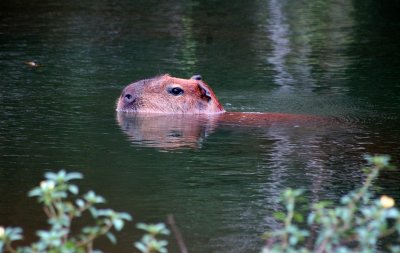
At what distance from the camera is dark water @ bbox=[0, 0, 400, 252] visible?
732cm

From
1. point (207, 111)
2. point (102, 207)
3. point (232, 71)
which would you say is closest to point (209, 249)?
point (102, 207)

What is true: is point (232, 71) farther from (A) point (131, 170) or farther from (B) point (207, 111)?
(A) point (131, 170)

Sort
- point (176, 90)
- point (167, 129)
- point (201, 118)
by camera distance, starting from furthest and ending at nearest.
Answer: point (176, 90), point (201, 118), point (167, 129)

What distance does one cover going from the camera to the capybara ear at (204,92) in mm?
10789

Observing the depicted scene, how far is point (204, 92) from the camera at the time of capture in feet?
35.7

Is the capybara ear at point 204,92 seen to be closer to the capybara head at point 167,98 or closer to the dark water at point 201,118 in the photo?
the capybara head at point 167,98

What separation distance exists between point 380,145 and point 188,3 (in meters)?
11.8

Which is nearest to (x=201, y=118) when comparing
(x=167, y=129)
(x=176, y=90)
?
(x=176, y=90)

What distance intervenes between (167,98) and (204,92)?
0.44 metres

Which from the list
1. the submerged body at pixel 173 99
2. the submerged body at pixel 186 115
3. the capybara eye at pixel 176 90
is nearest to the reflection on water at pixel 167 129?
the submerged body at pixel 186 115

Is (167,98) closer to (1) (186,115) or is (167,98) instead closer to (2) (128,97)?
(1) (186,115)

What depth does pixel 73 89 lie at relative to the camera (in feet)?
39.4

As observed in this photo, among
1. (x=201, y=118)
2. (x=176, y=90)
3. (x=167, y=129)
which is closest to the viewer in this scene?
(x=167, y=129)

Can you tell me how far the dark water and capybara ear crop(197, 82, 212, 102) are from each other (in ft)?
0.97
